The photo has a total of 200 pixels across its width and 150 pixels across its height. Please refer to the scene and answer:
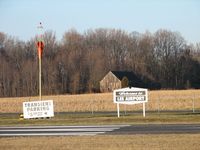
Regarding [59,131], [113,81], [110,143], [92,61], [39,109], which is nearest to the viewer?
[110,143]

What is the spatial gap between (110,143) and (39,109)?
17.8m

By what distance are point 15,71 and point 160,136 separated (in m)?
80.6

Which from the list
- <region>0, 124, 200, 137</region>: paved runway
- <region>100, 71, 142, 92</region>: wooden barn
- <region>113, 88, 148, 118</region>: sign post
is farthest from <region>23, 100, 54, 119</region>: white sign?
<region>100, 71, 142, 92</region>: wooden barn

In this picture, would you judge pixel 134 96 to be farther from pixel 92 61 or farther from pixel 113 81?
pixel 92 61

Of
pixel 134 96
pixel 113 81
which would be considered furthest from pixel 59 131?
pixel 113 81

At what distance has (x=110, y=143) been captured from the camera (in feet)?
51.7

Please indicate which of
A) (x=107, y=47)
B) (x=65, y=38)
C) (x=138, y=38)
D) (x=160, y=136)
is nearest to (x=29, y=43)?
(x=65, y=38)

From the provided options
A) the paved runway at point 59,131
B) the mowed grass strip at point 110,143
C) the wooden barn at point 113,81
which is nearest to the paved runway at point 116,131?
the paved runway at point 59,131

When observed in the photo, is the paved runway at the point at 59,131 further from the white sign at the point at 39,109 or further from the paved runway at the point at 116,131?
the white sign at the point at 39,109

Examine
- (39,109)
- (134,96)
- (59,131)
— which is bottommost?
(59,131)

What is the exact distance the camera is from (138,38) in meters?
111

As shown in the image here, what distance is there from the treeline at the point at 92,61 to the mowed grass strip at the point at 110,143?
240ft

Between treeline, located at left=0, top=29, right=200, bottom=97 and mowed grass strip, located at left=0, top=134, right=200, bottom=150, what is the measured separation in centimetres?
7313

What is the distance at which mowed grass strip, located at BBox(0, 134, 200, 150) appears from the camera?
48.1 ft
